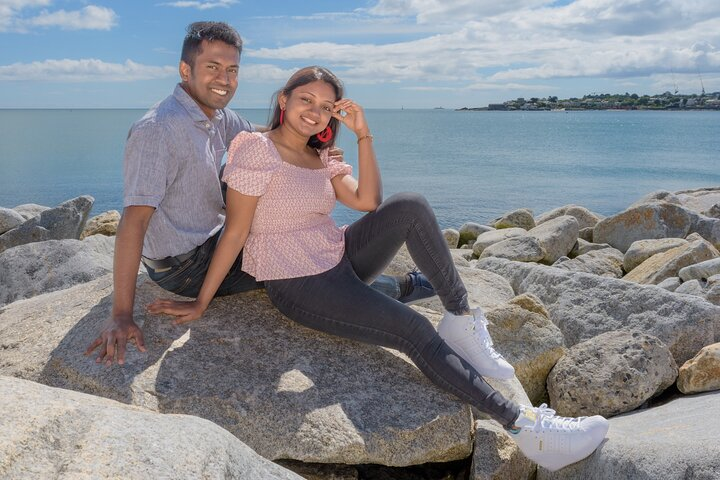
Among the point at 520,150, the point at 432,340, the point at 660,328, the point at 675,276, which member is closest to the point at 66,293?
the point at 432,340

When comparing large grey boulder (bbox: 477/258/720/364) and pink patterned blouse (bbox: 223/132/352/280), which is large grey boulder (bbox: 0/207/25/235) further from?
pink patterned blouse (bbox: 223/132/352/280)

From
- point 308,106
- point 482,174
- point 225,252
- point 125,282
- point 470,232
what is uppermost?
point 308,106

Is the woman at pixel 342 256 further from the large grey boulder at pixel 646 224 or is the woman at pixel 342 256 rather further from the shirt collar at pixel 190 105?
the large grey boulder at pixel 646 224

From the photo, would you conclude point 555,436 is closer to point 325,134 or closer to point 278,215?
point 278,215

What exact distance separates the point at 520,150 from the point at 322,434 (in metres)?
50.5

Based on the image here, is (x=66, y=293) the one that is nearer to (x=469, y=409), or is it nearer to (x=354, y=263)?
(x=354, y=263)

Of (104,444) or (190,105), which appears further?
(190,105)

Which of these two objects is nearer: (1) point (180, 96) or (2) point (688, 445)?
(2) point (688, 445)

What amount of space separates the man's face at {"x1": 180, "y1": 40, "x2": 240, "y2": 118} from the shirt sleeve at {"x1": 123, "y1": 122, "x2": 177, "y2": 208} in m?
0.45

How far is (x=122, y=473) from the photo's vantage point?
2.18m

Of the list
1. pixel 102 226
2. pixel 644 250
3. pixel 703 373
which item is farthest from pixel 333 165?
pixel 102 226

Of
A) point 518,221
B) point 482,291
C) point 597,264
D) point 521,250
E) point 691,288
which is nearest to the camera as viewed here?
point 482,291

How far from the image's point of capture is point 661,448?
134 inches

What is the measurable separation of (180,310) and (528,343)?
228 cm
